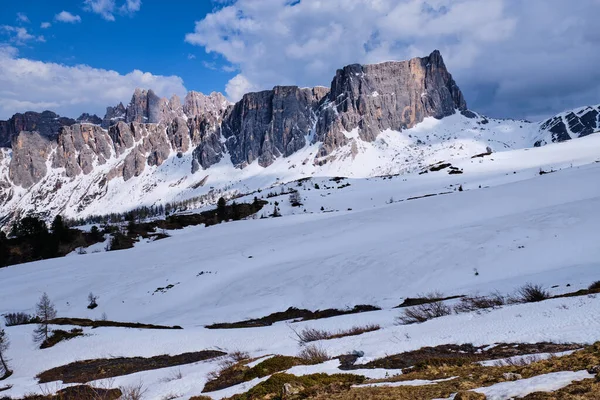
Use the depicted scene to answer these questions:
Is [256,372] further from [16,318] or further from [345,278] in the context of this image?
[16,318]

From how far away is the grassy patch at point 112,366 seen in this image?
47.2 ft

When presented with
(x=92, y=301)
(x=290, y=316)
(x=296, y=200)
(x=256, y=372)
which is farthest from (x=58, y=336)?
(x=296, y=200)

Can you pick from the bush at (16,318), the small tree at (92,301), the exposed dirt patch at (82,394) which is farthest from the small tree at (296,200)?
the exposed dirt patch at (82,394)

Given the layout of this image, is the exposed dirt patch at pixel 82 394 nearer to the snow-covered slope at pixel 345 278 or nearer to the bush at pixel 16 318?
the snow-covered slope at pixel 345 278

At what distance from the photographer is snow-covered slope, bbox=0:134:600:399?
977cm

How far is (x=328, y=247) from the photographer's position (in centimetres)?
3862

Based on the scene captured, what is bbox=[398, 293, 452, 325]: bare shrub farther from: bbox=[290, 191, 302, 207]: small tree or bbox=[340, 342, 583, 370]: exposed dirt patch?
→ bbox=[290, 191, 302, 207]: small tree

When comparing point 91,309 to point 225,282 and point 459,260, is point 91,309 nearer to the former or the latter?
point 225,282

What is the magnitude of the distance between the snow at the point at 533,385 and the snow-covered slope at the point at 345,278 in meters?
4.11

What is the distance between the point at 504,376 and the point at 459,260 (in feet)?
76.1

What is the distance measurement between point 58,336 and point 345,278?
20034 millimetres

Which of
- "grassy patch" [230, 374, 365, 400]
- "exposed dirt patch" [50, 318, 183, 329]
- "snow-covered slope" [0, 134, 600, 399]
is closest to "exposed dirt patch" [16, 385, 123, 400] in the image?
"snow-covered slope" [0, 134, 600, 399]

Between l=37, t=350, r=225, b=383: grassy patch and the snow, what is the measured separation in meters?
12.4

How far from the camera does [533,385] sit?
3.57 m
